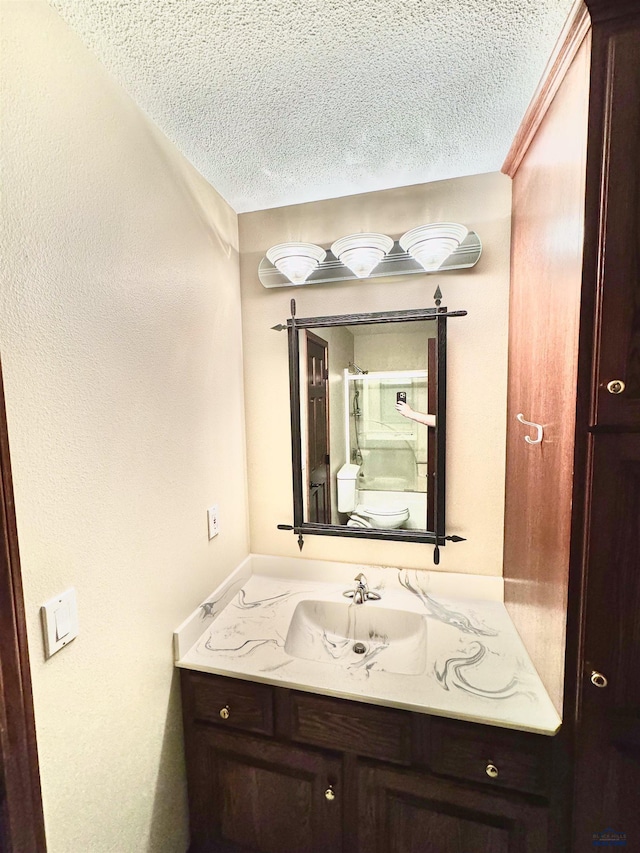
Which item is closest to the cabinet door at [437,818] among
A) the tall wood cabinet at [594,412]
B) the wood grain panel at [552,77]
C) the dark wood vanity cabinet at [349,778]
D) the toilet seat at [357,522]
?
the dark wood vanity cabinet at [349,778]

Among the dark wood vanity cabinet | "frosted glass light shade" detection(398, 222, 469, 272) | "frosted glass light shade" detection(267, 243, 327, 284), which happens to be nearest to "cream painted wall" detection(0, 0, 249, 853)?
the dark wood vanity cabinet

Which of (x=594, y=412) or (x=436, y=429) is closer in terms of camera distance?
(x=594, y=412)

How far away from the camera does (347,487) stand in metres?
1.54

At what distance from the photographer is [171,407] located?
3.75 ft

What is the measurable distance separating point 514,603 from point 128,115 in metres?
1.86

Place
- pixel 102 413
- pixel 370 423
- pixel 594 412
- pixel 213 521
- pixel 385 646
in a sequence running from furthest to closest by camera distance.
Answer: pixel 370 423 < pixel 213 521 < pixel 385 646 < pixel 102 413 < pixel 594 412

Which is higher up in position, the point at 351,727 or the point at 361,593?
the point at 361,593

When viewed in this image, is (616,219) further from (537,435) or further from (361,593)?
(361,593)

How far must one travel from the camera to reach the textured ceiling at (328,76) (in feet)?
2.63

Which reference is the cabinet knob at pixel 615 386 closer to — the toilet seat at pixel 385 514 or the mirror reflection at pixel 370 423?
the mirror reflection at pixel 370 423

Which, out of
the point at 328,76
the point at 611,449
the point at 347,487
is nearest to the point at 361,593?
the point at 347,487

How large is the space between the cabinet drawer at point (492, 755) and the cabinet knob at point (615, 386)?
2.78 ft

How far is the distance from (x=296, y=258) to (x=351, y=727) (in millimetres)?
1517

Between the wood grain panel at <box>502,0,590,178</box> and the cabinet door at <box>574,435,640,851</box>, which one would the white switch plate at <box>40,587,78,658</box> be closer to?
the cabinet door at <box>574,435,640,851</box>
